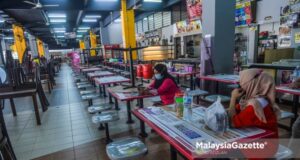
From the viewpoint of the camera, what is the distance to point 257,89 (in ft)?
5.04

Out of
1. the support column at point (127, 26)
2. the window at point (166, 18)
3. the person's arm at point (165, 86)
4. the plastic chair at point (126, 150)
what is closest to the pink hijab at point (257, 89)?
the plastic chair at point (126, 150)

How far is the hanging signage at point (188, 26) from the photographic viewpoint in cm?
896

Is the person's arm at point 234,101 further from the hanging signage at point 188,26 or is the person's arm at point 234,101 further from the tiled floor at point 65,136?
the hanging signage at point 188,26

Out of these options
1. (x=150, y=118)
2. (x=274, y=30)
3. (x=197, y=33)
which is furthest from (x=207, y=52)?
(x=197, y=33)

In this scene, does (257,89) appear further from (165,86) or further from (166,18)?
(166,18)

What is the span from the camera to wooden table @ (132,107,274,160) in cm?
132

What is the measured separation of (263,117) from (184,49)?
9.38 meters

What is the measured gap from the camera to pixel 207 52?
5.07m

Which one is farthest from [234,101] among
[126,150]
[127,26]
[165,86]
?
[127,26]

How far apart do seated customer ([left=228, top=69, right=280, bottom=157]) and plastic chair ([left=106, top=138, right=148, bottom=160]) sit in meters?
0.84

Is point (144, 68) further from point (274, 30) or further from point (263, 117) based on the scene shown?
point (263, 117)

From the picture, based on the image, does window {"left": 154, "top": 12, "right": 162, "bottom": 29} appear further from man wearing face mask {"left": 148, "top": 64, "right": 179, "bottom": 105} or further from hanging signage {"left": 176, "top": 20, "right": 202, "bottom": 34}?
man wearing face mask {"left": 148, "top": 64, "right": 179, "bottom": 105}

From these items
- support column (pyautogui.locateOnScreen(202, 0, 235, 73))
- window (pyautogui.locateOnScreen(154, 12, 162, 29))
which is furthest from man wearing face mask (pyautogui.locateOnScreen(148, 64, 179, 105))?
window (pyautogui.locateOnScreen(154, 12, 162, 29))

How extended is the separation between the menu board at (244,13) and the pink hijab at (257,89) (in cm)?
634
